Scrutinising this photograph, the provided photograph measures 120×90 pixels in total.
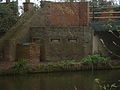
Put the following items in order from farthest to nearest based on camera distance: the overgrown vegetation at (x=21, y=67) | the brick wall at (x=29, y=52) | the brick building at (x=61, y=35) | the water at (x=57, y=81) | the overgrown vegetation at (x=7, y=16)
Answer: the brick building at (x=61, y=35)
the brick wall at (x=29, y=52)
the overgrown vegetation at (x=7, y=16)
the overgrown vegetation at (x=21, y=67)
the water at (x=57, y=81)

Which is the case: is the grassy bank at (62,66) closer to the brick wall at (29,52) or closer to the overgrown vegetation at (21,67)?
the overgrown vegetation at (21,67)

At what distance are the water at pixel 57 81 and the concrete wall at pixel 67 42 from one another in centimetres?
383

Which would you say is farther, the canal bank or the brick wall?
the brick wall

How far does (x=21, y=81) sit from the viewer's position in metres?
19.0

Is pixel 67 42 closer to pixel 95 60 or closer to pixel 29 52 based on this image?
pixel 29 52

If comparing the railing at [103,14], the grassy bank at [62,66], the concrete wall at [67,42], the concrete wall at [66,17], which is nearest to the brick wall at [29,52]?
the concrete wall at [67,42]

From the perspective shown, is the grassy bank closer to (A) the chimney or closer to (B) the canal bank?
(B) the canal bank

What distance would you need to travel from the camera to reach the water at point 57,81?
56.0 feet

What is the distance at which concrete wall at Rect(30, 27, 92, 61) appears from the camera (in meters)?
25.6

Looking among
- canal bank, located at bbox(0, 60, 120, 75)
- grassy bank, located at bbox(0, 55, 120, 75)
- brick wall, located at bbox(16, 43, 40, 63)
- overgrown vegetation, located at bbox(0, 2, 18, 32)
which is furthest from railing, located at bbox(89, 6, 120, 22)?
overgrown vegetation, located at bbox(0, 2, 18, 32)

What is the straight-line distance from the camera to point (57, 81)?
18.9m

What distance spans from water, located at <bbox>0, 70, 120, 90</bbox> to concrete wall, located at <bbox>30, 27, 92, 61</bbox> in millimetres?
3828

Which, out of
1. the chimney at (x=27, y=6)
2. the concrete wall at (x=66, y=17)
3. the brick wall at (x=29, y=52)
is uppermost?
the chimney at (x=27, y=6)

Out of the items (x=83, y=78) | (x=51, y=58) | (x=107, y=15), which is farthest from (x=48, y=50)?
(x=83, y=78)
